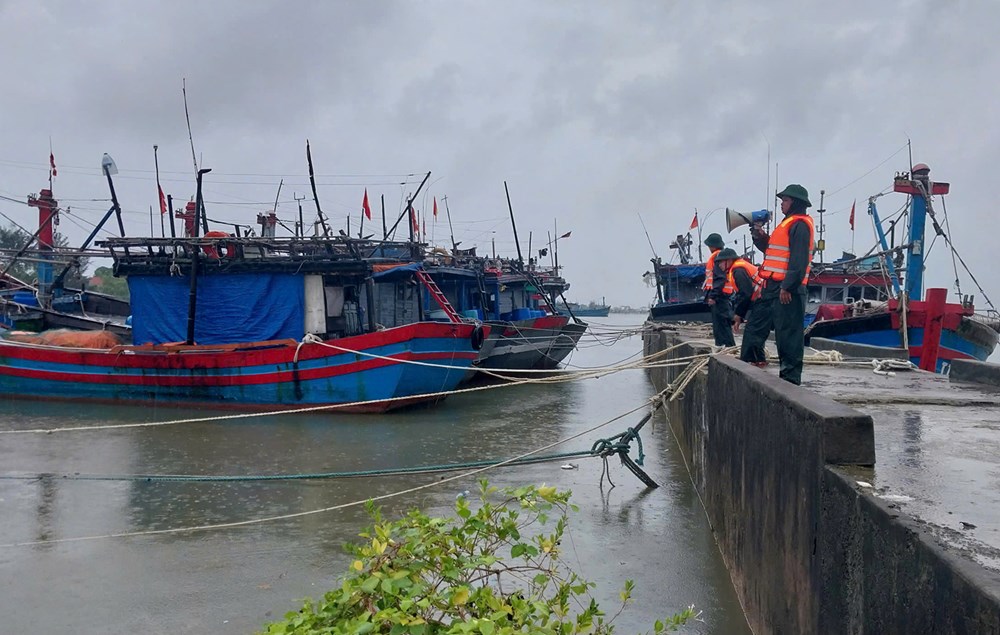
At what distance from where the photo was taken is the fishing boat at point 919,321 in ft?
46.1

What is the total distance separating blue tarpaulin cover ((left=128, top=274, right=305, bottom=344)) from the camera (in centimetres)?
1473

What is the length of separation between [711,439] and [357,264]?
900cm

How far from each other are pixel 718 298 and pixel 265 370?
8592 millimetres

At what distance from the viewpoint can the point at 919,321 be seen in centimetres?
1416

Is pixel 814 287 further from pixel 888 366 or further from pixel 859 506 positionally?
pixel 859 506

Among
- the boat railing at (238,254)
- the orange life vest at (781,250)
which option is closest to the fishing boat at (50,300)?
the boat railing at (238,254)

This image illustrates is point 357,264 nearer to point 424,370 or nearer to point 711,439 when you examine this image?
point 424,370

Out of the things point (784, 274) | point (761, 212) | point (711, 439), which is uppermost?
point (761, 212)

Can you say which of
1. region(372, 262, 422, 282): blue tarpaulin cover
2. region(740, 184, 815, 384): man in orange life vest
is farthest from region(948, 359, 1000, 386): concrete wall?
region(372, 262, 422, 282): blue tarpaulin cover

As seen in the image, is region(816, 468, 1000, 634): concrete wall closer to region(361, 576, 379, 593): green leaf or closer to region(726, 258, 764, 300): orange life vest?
region(361, 576, 379, 593): green leaf

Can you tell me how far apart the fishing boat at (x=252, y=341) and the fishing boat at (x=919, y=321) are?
6794 millimetres

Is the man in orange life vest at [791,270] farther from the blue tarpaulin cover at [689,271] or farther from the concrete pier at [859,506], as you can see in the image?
the blue tarpaulin cover at [689,271]

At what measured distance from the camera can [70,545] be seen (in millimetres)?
6508

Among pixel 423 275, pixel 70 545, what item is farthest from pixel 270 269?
pixel 70 545
